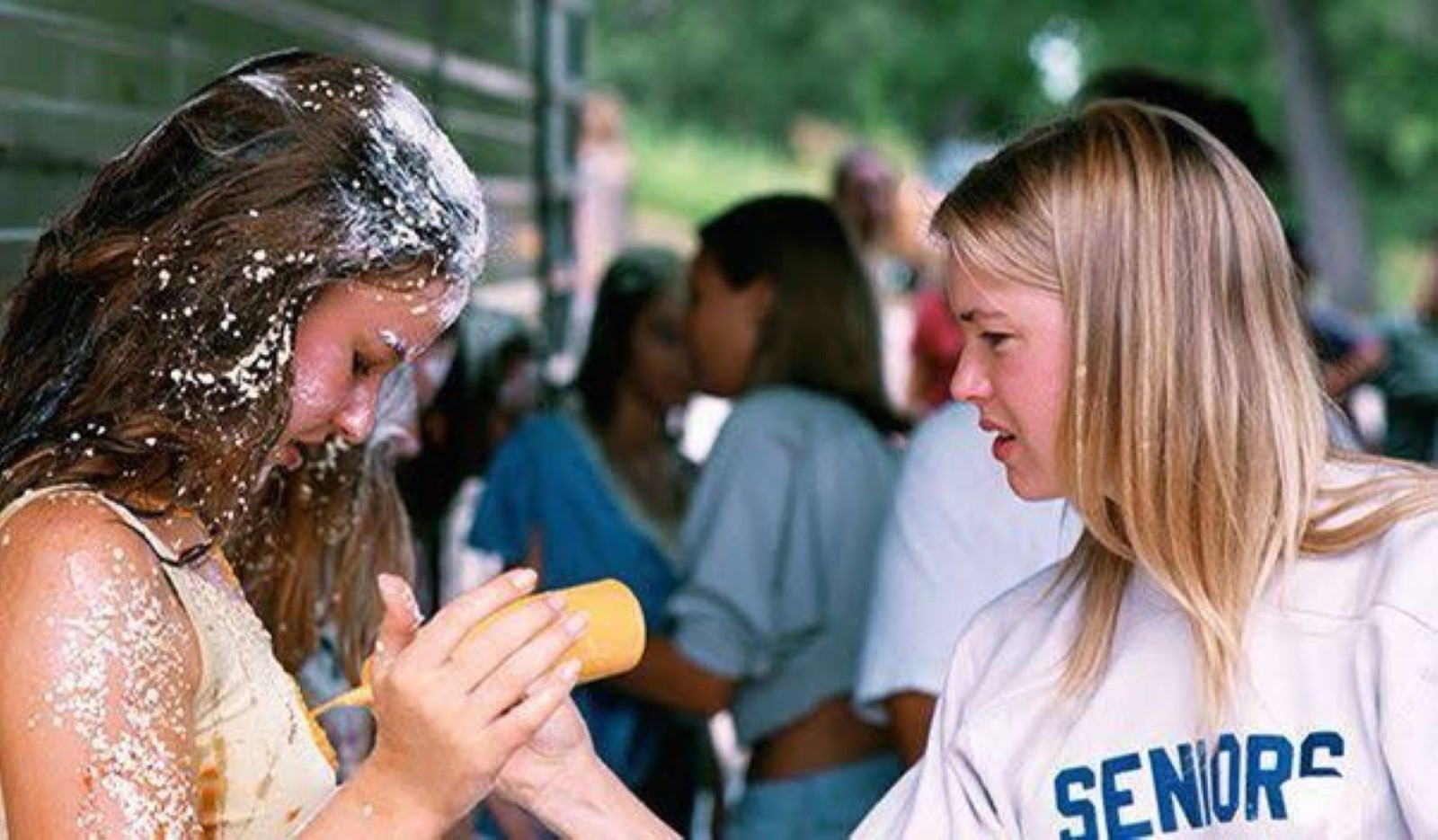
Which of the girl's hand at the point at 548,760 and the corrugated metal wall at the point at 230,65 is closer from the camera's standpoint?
the girl's hand at the point at 548,760

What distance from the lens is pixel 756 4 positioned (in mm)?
30016

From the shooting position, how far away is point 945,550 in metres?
4.01

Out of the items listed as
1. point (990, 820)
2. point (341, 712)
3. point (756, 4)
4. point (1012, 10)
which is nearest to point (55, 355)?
point (990, 820)

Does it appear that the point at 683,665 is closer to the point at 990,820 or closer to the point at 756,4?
the point at 990,820

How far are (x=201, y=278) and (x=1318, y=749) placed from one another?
1.15m

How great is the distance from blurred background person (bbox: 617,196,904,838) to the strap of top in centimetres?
238

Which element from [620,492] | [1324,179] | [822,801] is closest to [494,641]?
[822,801]

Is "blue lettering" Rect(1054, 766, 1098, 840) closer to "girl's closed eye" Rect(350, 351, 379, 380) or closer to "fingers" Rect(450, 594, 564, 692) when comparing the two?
"fingers" Rect(450, 594, 564, 692)

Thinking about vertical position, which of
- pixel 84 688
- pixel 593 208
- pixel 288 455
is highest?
pixel 288 455

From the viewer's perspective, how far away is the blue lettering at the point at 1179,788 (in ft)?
8.69

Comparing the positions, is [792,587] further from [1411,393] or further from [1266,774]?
[1411,393]

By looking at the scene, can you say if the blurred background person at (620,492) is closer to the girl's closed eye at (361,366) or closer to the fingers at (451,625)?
the girl's closed eye at (361,366)

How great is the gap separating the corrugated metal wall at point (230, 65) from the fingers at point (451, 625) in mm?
836

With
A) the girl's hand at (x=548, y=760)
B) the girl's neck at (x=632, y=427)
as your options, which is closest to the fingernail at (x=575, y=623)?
the girl's hand at (x=548, y=760)
